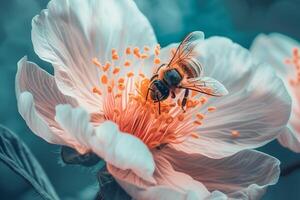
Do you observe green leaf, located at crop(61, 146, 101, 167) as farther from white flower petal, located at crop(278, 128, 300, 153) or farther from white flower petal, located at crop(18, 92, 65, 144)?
white flower petal, located at crop(278, 128, 300, 153)

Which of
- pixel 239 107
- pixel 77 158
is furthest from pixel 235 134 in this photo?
pixel 77 158

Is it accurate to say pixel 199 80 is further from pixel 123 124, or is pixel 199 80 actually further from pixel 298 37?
pixel 298 37

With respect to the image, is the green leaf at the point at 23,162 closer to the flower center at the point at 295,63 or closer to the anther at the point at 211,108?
the anther at the point at 211,108

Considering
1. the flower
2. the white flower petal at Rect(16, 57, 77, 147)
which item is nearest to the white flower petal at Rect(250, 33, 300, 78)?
the flower

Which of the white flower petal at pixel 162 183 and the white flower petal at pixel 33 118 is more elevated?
the white flower petal at pixel 33 118

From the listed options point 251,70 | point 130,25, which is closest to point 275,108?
point 251,70

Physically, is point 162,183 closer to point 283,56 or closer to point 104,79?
point 104,79

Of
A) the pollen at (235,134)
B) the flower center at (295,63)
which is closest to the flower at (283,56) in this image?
the flower center at (295,63)
